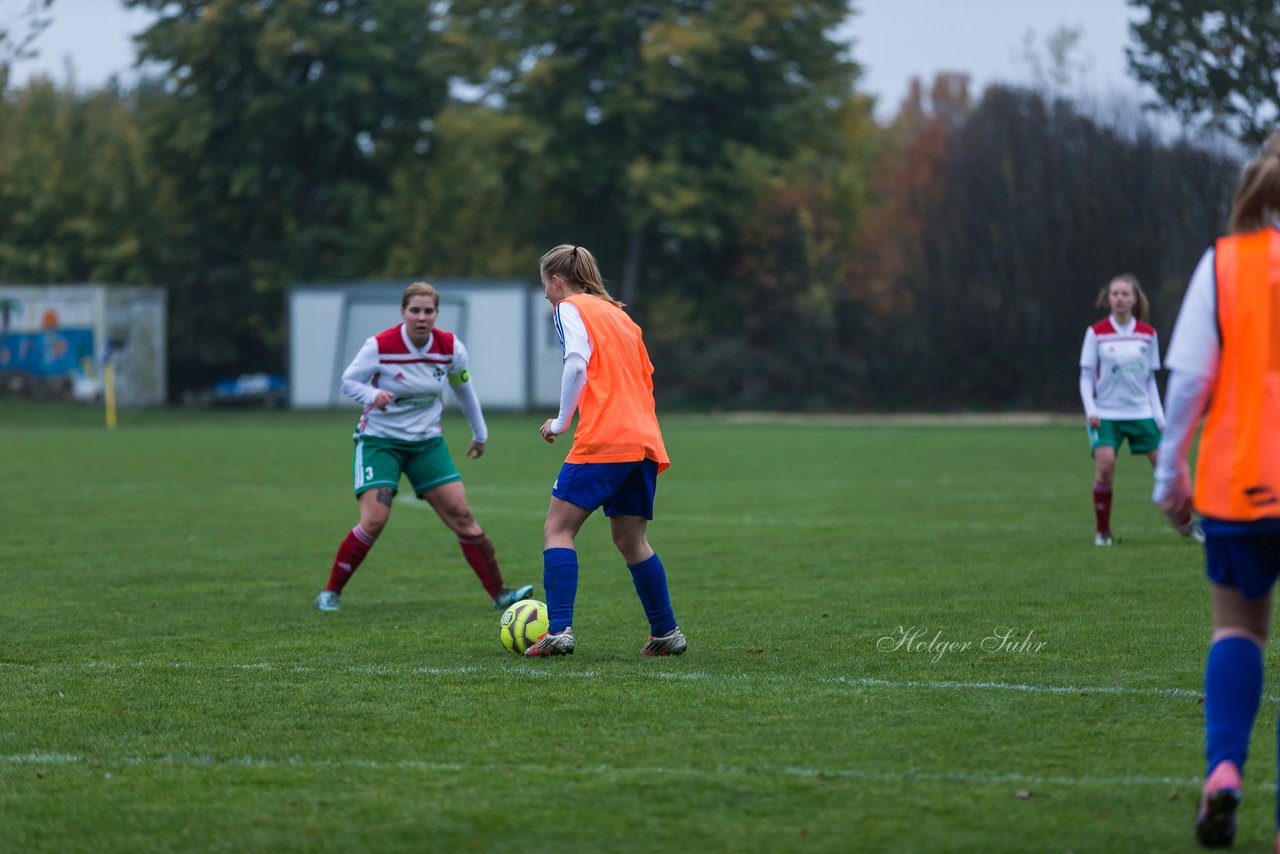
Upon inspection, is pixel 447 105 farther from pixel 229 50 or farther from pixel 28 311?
pixel 28 311

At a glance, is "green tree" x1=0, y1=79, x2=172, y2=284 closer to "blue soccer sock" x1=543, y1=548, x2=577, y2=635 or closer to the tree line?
the tree line

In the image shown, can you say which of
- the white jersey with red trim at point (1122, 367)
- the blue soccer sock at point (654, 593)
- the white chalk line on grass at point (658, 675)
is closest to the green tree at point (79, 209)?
the white jersey with red trim at point (1122, 367)

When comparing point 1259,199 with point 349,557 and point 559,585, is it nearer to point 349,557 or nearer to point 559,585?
point 559,585

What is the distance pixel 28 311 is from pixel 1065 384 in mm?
28372

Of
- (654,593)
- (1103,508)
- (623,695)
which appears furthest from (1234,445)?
(1103,508)

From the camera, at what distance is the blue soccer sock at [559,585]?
7230 millimetres

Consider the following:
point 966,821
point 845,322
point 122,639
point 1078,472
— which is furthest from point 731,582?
point 845,322

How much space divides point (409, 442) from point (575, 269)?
2.46 m

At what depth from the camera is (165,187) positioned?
176ft

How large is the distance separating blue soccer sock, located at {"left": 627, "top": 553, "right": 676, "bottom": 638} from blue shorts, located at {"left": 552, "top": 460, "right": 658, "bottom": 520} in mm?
272

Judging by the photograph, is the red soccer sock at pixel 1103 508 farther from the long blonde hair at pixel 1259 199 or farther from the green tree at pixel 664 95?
the green tree at pixel 664 95

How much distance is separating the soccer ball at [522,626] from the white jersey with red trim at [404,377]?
181 centimetres

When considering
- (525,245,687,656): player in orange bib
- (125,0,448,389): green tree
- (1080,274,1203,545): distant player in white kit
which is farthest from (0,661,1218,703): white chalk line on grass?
(125,0,448,389): green tree

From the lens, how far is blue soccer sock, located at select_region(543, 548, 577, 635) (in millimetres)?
7230
